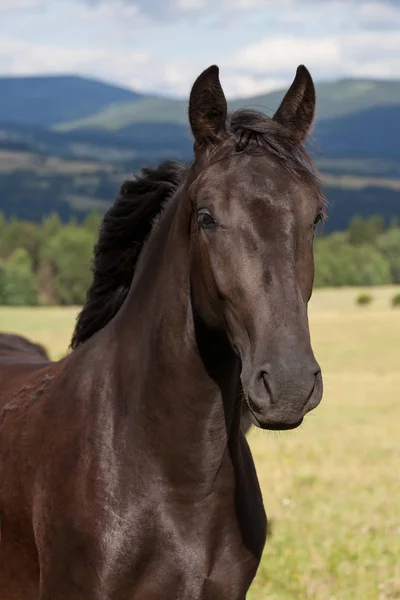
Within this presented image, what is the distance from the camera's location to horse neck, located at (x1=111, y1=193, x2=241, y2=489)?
Result: 3.86m

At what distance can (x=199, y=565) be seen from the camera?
384 centimetres

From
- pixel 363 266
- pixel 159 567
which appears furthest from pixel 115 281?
pixel 363 266

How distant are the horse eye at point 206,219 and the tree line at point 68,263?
8130 centimetres

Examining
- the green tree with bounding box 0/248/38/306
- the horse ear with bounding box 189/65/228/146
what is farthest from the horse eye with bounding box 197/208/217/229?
the green tree with bounding box 0/248/38/306

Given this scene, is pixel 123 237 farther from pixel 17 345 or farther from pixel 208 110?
pixel 17 345

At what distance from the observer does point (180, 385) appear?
3.90 m

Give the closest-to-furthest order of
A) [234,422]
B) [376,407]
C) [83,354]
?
[234,422], [83,354], [376,407]

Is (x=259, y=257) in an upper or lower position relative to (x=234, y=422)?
upper

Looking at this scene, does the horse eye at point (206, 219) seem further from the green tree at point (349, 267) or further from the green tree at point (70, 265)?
A: the green tree at point (349, 267)

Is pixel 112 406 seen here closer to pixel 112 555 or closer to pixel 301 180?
pixel 112 555

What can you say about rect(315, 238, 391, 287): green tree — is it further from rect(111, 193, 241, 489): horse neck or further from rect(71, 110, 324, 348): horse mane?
rect(111, 193, 241, 489): horse neck

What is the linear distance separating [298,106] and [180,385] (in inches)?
55.6

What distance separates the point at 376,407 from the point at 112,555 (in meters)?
22.5

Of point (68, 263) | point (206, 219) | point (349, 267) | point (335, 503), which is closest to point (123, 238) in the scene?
point (206, 219)
